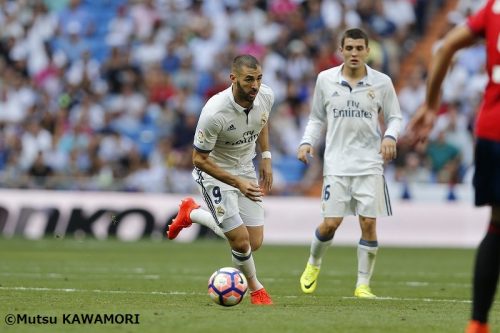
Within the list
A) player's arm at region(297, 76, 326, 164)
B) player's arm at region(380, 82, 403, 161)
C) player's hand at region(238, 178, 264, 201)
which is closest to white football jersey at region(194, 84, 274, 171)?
player's hand at region(238, 178, 264, 201)

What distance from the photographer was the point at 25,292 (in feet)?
37.3

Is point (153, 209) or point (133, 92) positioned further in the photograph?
point (133, 92)

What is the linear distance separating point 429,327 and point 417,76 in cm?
1776

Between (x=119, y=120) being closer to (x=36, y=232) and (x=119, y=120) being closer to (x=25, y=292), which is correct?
(x=36, y=232)

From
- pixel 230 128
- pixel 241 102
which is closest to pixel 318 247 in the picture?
pixel 230 128

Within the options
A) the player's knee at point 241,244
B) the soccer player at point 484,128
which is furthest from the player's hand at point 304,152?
the soccer player at point 484,128

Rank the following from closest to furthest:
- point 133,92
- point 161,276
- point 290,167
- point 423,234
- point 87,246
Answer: point 161,276
point 87,246
point 423,234
point 290,167
point 133,92

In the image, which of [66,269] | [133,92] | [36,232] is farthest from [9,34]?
[66,269]

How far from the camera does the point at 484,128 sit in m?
7.05

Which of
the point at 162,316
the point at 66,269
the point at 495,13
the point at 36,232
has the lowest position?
the point at 36,232

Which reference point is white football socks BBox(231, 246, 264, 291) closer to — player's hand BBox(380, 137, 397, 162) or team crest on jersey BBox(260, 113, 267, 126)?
team crest on jersey BBox(260, 113, 267, 126)

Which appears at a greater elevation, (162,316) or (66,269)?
(162,316)

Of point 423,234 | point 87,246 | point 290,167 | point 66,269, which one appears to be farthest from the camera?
point 290,167

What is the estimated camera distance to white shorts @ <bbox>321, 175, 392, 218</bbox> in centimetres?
1202
